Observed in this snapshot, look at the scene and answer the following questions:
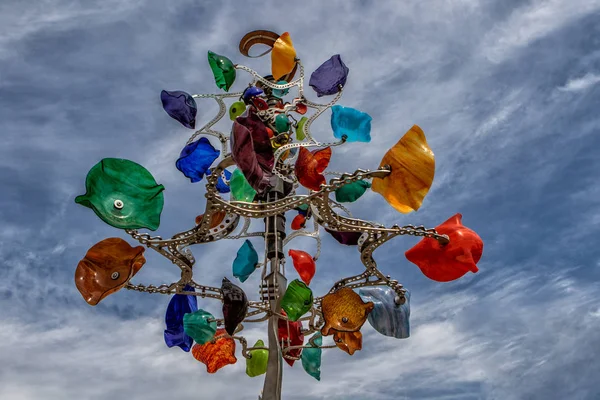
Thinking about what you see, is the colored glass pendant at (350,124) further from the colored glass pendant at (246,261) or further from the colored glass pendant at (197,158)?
the colored glass pendant at (246,261)

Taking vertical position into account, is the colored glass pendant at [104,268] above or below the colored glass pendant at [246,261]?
below

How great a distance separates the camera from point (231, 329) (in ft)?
19.7

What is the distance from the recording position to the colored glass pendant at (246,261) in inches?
283

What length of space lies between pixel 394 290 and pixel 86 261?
11.9 feet

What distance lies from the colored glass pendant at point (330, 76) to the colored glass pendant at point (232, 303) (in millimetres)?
2781

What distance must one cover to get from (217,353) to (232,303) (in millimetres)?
1819

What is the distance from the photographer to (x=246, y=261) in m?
7.20

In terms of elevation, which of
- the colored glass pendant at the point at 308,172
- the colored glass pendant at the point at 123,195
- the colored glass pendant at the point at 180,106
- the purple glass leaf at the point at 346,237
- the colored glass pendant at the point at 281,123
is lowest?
the colored glass pendant at the point at 123,195

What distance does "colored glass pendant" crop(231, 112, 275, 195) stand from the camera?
496cm

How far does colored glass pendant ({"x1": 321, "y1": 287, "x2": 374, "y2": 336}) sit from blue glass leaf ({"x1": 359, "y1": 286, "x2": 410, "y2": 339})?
17cm

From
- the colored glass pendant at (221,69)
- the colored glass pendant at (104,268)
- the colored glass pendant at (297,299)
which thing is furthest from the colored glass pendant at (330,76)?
the colored glass pendant at (104,268)

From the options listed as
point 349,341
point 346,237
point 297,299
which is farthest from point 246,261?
point 349,341

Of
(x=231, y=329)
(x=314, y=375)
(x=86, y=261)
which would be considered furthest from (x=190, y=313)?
(x=314, y=375)

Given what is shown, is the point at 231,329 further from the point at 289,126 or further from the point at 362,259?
the point at 289,126
